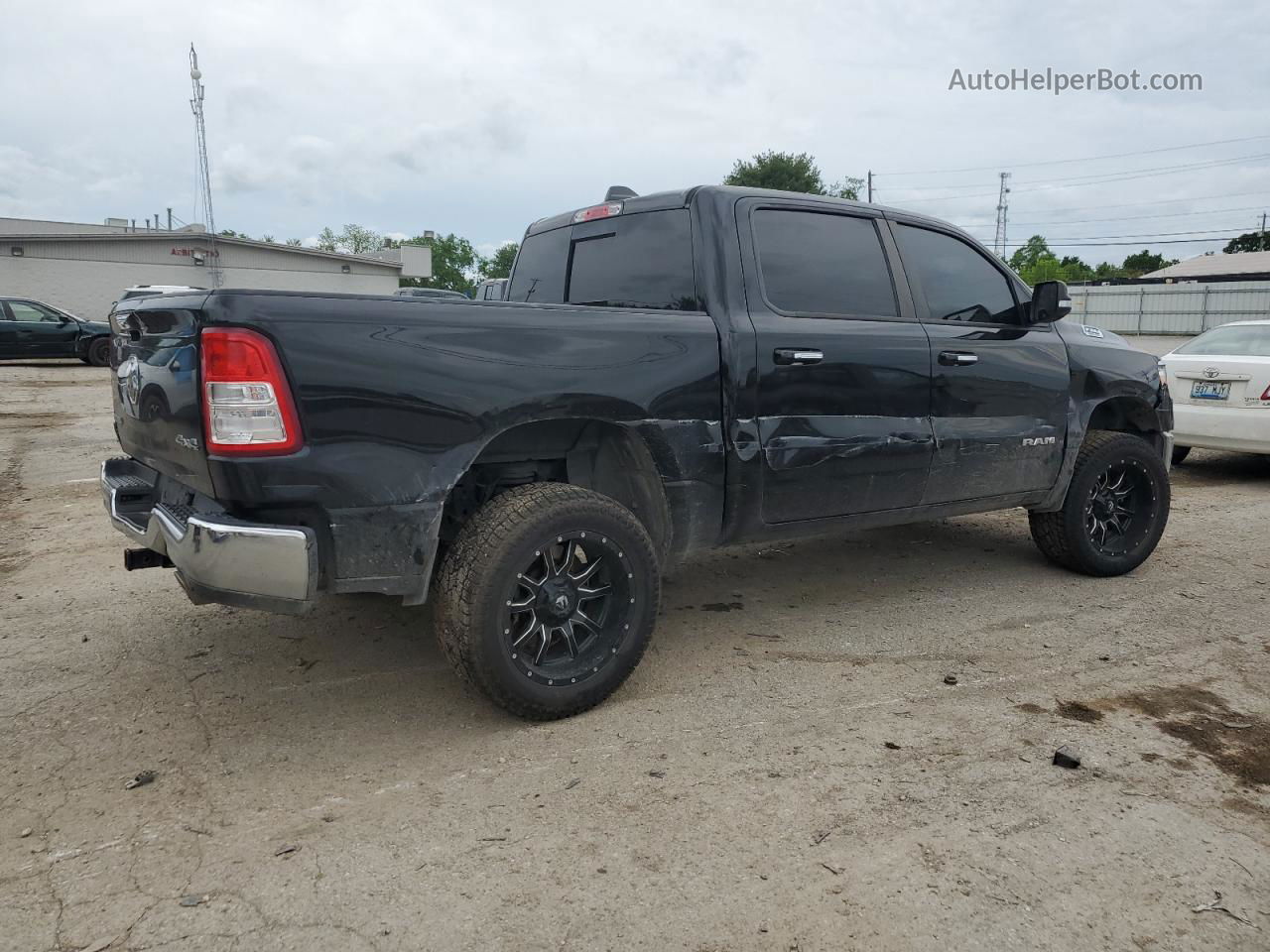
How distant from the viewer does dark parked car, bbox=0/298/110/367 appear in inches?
732

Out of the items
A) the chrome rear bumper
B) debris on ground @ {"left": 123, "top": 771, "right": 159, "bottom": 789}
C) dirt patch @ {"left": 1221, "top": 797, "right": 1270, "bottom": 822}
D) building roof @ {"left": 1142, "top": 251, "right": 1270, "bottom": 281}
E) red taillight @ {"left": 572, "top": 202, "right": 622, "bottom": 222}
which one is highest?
building roof @ {"left": 1142, "top": 251, "right": 1270, "bottom": 281}

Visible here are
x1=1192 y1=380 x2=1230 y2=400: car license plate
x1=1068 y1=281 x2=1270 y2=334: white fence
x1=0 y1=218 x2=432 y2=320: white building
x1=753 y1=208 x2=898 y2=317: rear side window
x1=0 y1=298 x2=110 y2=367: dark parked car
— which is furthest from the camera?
x1=0 y1=218 x2=432 y2=320: white building

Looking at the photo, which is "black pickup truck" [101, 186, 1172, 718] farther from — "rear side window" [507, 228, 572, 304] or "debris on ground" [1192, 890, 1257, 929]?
"debris on ground" [1192, 890, 1257, 929]

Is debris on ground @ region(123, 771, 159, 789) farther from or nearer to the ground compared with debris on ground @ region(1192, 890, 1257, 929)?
farther from the ground

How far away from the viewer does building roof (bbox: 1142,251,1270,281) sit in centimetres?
4803

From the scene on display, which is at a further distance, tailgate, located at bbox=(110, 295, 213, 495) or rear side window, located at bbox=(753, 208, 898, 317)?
rear side window, located at bbox=(753, 208, 898, 317)

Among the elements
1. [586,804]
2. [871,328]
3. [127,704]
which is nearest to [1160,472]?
[871,328]

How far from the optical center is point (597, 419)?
10.8ft

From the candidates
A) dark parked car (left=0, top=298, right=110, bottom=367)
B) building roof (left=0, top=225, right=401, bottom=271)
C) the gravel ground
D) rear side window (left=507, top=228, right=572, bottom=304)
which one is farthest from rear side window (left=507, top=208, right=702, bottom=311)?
building roof (left=0, top=225, right=401, bottom=271)

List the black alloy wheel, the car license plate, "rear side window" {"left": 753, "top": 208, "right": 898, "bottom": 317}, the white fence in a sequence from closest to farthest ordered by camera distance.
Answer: the black alloy wheel
"rear side window" {"left": 753, "top": 208, "right": 898, "bottom": 317}
the car license plate
the white fence

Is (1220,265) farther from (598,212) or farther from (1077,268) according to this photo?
(598,212)

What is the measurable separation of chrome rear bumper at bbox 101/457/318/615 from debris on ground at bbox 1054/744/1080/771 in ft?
7.89

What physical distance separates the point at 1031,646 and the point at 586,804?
2.31 m

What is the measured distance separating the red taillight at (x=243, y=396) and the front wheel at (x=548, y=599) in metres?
0.73
